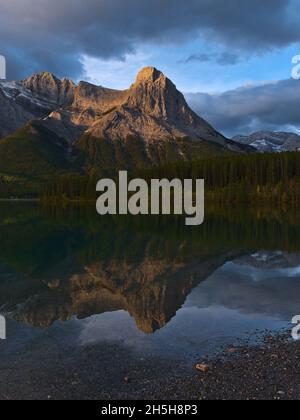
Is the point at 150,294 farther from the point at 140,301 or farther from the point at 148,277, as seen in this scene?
the point at 148,277

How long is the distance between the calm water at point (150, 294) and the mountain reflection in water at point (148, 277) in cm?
9

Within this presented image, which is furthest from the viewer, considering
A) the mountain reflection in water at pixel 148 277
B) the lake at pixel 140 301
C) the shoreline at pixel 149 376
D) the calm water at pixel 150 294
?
the mountain reflection in water at pixel 148 277

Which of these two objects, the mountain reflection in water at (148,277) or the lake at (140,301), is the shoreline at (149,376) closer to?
the lake at (140,301)

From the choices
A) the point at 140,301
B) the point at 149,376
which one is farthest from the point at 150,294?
the point at 149,376

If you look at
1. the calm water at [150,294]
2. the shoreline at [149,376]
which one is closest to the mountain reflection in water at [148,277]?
the calm water at [150,294]

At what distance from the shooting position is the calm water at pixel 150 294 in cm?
2447

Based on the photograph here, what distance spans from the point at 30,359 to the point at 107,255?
36586mm

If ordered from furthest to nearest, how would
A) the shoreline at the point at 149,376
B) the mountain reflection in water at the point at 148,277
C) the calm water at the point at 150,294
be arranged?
the mountain reflection in water at the point at 148,277
the calm water at the point at 150,294
the shoreline at the point at 149,376

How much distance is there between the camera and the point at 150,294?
34562mm

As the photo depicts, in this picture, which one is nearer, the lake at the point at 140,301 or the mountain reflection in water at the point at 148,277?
the lake at the point at 140,301

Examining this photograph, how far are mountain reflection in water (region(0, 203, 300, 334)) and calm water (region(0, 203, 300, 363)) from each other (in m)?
0.09

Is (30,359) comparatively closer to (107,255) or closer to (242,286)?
(242,286)

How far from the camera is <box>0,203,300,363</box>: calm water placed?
24.5m

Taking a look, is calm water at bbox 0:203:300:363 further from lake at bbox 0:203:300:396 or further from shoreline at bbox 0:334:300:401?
shoreline at bbox 0:334:300:401
